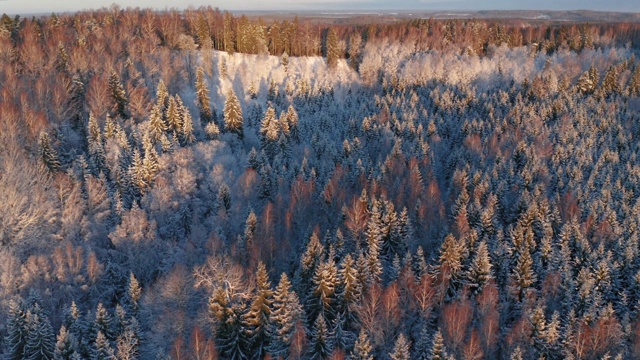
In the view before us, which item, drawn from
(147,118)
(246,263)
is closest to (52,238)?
(246,263)

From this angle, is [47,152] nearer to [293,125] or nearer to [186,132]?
[186,132]

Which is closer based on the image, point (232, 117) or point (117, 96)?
point (117, 96)

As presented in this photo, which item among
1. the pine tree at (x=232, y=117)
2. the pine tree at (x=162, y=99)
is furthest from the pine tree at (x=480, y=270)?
the pine tree at (x=162, y=99)

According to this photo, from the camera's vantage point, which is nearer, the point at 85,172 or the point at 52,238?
the point at 52,238

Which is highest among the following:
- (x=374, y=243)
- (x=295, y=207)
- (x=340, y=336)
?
(x=295, y=207)

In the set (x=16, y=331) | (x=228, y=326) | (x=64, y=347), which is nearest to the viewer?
(x=64, y=347)

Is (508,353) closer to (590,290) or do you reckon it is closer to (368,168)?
(590,290)

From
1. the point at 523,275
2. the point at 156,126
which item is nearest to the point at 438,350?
the point at 523,275
